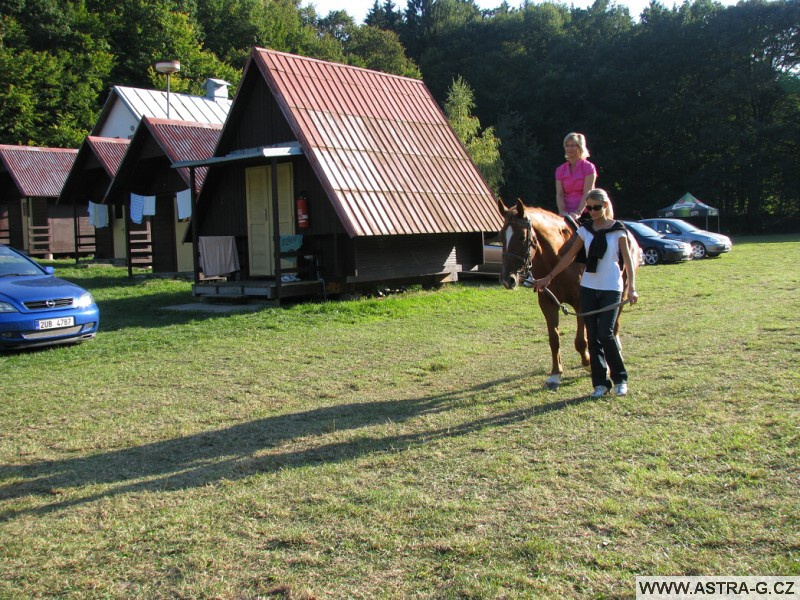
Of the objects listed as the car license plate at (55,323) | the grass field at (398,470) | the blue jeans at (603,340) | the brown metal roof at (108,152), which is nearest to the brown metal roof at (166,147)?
the brown metal roof at (108,152)

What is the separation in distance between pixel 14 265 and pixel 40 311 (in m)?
1.91

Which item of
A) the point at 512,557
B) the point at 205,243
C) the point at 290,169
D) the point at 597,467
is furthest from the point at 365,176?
the point at 512,557

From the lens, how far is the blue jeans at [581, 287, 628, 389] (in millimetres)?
6727

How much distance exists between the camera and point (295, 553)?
12.7 feet

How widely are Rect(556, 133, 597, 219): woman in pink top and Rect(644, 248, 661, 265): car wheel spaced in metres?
16.9

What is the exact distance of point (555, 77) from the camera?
53062 mm

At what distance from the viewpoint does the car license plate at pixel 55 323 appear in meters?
10.7

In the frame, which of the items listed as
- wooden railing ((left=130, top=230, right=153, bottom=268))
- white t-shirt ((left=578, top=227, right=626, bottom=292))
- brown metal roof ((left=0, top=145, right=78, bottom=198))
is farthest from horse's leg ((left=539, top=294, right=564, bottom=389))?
brown metal roof ((left=0, top=145, right=78, bottom=198))

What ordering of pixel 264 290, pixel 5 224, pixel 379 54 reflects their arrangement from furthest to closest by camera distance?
pixel 379 54 → pixel 5 224 → pixel 264 290

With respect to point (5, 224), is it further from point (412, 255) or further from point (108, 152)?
point (412, 255)

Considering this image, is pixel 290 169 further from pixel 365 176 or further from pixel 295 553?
pixel 295 553

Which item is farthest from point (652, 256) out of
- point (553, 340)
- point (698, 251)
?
point (553, 340)

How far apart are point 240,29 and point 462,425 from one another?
192 feet

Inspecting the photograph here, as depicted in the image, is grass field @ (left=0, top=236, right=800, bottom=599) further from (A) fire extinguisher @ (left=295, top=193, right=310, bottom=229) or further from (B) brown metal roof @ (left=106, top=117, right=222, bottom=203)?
(B) brown metal roof @ (left=106, top=117, right=222, bottom=203)
